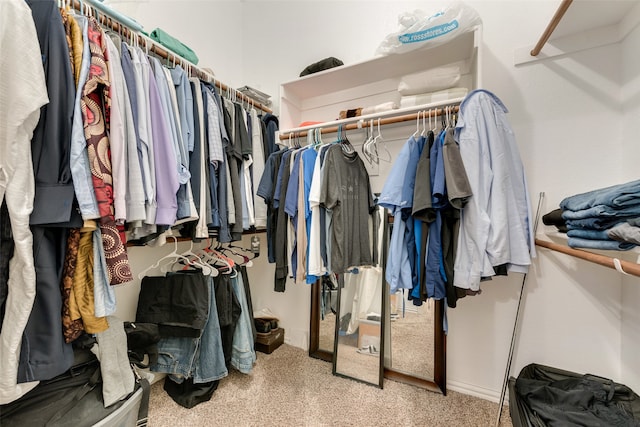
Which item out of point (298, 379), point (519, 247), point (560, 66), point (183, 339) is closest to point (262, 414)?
point (298, 379)

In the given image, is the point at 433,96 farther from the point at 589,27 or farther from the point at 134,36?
the point at 134,36

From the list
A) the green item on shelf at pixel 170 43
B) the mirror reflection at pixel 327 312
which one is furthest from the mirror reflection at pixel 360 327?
the green item on shelf at pixel 170 43

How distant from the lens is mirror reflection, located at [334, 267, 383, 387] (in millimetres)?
1654

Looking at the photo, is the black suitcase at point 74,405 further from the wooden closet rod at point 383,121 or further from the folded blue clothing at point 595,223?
the folded blue clothing at point 595,223

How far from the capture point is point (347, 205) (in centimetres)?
141

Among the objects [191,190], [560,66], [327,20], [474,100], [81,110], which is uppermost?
[327,20]

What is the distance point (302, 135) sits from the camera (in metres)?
1.69

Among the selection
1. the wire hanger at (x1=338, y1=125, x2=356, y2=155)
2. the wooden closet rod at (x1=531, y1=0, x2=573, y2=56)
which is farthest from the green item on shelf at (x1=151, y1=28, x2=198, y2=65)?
the wooden closet rod at (x1=531, y1=0, x2=573, y2=56)

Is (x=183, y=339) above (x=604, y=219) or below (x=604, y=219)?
below

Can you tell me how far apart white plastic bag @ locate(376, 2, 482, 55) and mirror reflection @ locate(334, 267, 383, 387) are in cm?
133

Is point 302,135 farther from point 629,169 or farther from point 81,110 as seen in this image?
point 629,169

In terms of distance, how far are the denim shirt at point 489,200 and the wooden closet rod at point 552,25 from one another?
0.39 meters

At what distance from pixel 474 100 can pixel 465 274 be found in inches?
29.6

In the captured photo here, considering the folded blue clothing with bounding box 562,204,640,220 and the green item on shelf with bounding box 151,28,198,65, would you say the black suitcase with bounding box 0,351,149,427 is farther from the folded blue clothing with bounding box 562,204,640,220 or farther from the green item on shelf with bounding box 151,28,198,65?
the folded blue clothing with bounding box 562,204,640,220
